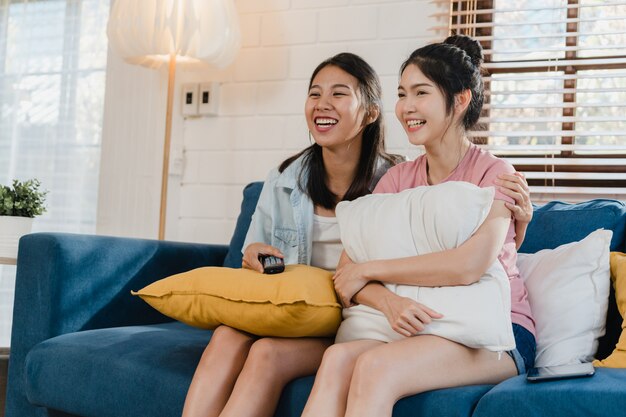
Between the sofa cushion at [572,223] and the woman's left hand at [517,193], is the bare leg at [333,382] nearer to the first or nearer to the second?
the woman's left hand at [517,193]

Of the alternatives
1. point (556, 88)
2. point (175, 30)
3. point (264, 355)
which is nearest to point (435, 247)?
point (264, 355)

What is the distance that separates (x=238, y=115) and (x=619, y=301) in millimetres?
1629

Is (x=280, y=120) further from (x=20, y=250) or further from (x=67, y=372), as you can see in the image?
(x=67, y=372)

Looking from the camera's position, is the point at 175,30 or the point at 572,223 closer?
the point at 572,223

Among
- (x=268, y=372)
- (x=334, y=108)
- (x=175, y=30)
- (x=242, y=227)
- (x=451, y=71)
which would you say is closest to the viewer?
(x=268, y=372)

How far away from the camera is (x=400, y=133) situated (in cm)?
272

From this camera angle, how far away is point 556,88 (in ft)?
8.29

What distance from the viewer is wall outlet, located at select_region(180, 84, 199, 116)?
306 centimetres

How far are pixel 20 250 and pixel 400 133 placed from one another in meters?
1.23

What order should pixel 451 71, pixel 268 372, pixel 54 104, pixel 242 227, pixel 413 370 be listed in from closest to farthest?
pixel 413 370 < pixel 268 372 < pixel 451 71 < pixel 242 227 < pixel 54 104

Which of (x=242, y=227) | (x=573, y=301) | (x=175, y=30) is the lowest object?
(x=573, y=301)

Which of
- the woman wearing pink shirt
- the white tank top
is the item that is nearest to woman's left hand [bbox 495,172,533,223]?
the woman wearing pink shirt

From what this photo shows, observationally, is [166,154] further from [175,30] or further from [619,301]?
[619,301]

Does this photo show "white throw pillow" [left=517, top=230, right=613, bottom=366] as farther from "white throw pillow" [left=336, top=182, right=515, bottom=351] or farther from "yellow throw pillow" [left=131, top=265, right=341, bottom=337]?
"yellow throw pillow" [left=131, top=265, right=341, bottom=337]
